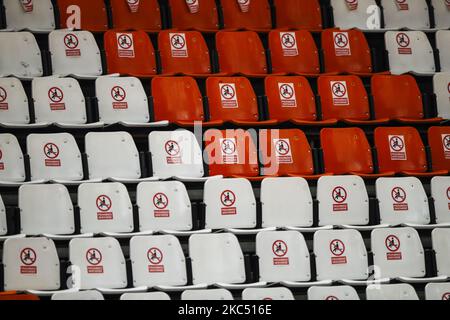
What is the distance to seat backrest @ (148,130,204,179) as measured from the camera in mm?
4738

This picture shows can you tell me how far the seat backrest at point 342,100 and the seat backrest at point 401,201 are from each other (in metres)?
0.60

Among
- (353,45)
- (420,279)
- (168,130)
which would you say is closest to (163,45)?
(168,130)

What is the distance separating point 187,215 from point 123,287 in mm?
465

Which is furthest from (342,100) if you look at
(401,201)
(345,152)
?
(401,201)

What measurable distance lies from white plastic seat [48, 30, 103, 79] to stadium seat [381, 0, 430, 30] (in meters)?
1.78

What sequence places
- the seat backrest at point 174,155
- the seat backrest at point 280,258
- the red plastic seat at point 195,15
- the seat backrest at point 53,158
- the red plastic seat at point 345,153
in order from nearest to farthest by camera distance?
1. the seat backrest at point 280,258
2. the seat backrest at point 53,158
3. the seat backrest at point 174,155
4. the red plastic seat at point 345,153
5. the red plastic seat at point 195,15

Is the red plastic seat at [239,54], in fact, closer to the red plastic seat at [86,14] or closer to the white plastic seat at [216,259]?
the red plastic seat at [86,14]

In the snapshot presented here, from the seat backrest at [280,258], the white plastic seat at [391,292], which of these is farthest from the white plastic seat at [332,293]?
the seat backrest at [280,258]

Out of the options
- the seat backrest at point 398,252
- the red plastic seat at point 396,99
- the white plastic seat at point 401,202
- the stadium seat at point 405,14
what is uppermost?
the stadium seat at point 405,14

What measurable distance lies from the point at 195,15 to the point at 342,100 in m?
1.01

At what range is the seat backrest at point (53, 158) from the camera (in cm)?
462

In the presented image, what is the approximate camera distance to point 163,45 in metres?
5.39

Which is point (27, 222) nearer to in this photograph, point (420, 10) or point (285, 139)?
point (285, 139)

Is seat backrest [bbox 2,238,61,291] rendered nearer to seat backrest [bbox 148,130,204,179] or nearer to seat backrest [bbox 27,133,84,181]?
seat backrest [bbox 27,133,84,181]
